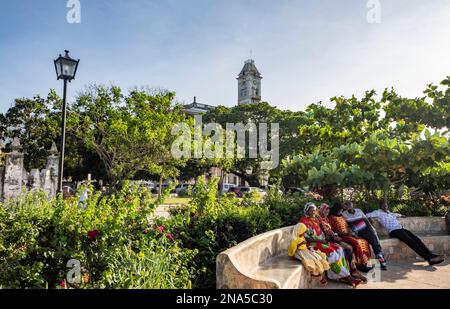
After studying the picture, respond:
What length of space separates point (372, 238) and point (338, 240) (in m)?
1.04

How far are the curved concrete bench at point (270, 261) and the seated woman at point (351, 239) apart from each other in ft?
3.48

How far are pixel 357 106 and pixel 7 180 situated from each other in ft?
41.4

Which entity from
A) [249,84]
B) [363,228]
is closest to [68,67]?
[363,228]

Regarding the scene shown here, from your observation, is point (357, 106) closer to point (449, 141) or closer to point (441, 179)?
point (441, 179)

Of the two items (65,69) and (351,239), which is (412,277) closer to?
(351,239)

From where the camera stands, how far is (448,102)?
447 inches

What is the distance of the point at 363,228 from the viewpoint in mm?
7344

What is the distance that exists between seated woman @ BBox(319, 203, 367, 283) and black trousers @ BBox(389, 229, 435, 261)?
1.82m

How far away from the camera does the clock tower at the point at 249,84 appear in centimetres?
7394

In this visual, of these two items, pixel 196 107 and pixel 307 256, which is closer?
pixel 307 256

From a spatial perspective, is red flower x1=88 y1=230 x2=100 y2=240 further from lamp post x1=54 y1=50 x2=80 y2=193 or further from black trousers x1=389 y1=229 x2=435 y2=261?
black trousers x1=389 y1=229 x2=435 y2=261

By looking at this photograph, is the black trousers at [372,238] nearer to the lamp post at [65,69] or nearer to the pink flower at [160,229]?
Result: the pink flower at [160,229]

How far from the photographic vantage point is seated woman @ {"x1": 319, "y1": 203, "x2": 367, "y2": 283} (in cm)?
612
